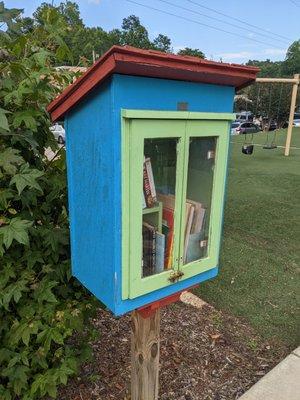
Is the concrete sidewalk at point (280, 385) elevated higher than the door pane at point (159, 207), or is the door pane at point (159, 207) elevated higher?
the door pane at point (159, 207)

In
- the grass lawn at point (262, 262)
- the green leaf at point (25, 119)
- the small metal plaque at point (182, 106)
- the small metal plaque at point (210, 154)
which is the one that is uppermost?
the small metal plaque at point (182, 106)

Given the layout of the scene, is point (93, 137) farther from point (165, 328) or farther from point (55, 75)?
point (165, 328)

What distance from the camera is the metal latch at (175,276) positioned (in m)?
1.27

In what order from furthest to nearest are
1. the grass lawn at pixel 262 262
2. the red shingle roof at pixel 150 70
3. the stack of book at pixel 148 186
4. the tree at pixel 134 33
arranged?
the tree at pixel 134 33 < the grass lawn at pixel 262 262 < the stack of book at pixel 148 186 < the red shingle roof at pixel 150 70

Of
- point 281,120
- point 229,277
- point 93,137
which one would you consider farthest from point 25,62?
point 281,120

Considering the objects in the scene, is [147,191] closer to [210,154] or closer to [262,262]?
[210,154]

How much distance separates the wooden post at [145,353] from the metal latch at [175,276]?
0.24 meters

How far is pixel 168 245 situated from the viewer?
1285mm

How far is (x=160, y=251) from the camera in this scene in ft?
4.22

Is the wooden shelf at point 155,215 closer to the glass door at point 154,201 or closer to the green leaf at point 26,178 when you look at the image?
the glass door at point 154,201

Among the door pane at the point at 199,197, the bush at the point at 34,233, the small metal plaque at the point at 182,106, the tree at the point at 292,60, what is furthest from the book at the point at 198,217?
the tree at the point at 292,60

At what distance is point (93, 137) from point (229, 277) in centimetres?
251

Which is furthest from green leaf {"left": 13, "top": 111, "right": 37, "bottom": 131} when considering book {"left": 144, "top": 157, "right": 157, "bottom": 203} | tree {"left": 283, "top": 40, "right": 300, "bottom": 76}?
tree {"left": 283, "top": 40, "right": 300, "bottom": 76}

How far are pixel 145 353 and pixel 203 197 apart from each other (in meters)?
0.74
